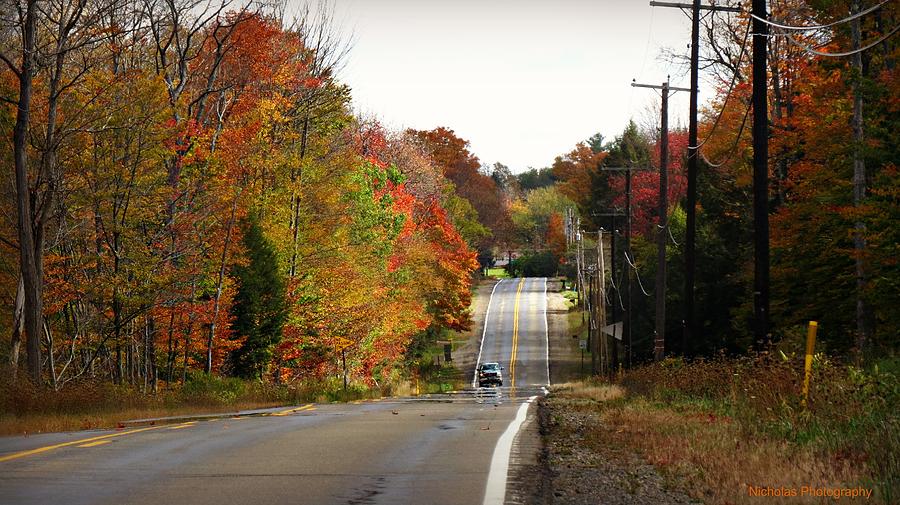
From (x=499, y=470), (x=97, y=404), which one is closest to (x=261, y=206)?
(x=97, y=404)

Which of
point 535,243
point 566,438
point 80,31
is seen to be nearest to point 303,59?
point 80,31

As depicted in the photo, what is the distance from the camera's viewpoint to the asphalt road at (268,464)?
8172mm

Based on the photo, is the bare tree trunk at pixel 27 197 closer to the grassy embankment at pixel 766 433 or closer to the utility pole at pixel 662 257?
the grassy embankment at pixel 766 433

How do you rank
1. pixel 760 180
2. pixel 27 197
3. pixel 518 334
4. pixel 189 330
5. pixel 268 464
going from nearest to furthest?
pixel 268 464 < pixel 760 180 < pixel 27 197 < pixel 189 330 < pixel 518 334

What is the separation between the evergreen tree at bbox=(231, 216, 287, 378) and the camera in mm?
40625

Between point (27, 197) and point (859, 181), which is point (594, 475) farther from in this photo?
point (859, 181)

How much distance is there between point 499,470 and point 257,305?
107 ft

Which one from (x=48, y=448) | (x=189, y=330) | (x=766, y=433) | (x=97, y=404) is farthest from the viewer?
(x=189, y=330)

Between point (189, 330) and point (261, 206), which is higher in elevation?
point (261, 206)

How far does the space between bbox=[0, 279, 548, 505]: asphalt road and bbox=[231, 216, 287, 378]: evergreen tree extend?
24.3 m

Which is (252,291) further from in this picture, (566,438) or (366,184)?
(566,438)

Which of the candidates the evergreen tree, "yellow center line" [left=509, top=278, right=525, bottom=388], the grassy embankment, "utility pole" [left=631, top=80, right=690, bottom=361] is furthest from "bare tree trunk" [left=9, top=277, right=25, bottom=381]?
"yellow center line" [left=509, top=278, right=525, bottom=388]

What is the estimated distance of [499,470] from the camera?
9.79 m

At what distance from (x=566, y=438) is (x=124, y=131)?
59.8 feet
